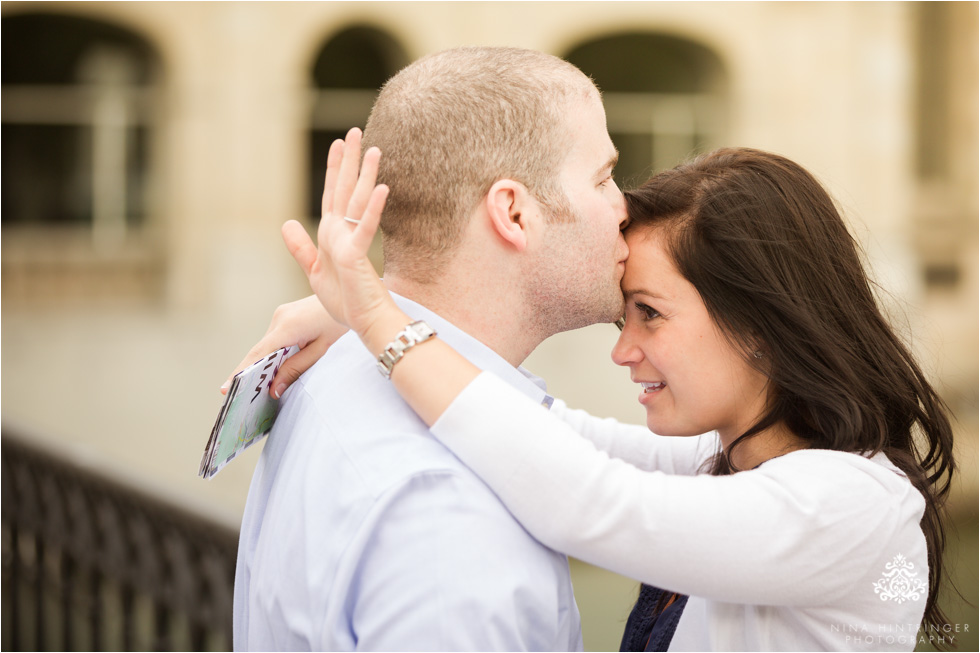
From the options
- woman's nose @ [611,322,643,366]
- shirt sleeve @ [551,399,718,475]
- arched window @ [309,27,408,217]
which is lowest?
shirt sleeve @ [551,399,718,475]

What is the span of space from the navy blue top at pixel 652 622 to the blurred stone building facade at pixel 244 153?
840 centimetres

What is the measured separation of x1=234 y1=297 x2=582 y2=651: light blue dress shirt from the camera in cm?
150

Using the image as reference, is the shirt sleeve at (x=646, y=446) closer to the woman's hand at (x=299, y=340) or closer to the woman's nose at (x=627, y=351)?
the woman's nose at (x=627, y=351)

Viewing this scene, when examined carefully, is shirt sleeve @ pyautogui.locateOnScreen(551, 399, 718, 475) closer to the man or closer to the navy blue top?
the navy blue top

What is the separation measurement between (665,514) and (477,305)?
552 millimetres

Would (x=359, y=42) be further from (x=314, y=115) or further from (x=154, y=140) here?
(x=154, y=140)

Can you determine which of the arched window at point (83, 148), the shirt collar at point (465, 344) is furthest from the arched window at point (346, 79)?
the shirt collar at point (465, 344)

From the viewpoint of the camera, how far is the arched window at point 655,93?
13367 millimetres

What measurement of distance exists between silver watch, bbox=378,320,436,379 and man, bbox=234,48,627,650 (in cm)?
8

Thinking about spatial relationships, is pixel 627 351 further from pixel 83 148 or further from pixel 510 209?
pixel 83 148

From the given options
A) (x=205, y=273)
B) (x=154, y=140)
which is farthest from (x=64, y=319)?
(x=154, y=140)

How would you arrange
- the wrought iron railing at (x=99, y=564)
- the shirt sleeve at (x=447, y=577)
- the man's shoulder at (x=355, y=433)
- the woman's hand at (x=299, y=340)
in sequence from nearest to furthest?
the shirt sleeve at (x=447, y=577) < the man's shoulder at (x=355, y=433) < the woman's hand at (x=299, y=340) < the wrought iron railing at (x=99, y=564)

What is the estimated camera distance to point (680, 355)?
2078mm

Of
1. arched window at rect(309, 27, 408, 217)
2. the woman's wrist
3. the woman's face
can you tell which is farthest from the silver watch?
arched window at rect(309, 27, 408, 217)
